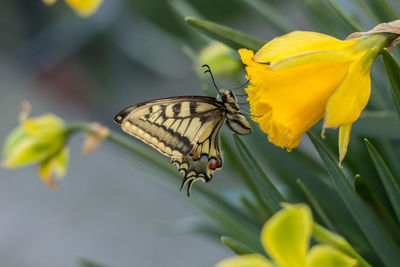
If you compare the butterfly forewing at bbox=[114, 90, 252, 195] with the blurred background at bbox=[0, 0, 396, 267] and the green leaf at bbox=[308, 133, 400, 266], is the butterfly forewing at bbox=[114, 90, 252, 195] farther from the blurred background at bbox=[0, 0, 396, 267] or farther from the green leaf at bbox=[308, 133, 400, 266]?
the blurred background at bbox=[0, 0, 396, 267]

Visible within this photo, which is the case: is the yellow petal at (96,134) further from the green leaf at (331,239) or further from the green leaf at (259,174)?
the green leaf at (331,239)

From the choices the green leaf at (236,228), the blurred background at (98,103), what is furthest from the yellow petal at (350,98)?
the blurred background at (98,103)

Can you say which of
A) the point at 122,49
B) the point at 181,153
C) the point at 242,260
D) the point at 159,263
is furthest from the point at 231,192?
the point at 122,49

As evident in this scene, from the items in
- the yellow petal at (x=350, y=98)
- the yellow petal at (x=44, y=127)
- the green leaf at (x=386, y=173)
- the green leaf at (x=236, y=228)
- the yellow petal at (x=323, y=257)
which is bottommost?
the green leaf at (x=236, y=228)

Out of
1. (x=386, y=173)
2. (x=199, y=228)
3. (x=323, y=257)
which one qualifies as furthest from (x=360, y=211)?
(x=199, y=228)

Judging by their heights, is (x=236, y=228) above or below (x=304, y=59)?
below

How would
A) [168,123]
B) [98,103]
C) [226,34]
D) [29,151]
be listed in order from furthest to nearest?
[98,103], [29,151], [168,123], [226,34]

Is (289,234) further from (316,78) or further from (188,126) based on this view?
(188,126)

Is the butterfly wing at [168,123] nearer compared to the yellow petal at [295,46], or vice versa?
the yellow petal at [295,46]

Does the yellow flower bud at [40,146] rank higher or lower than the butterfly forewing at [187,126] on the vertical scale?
higher
